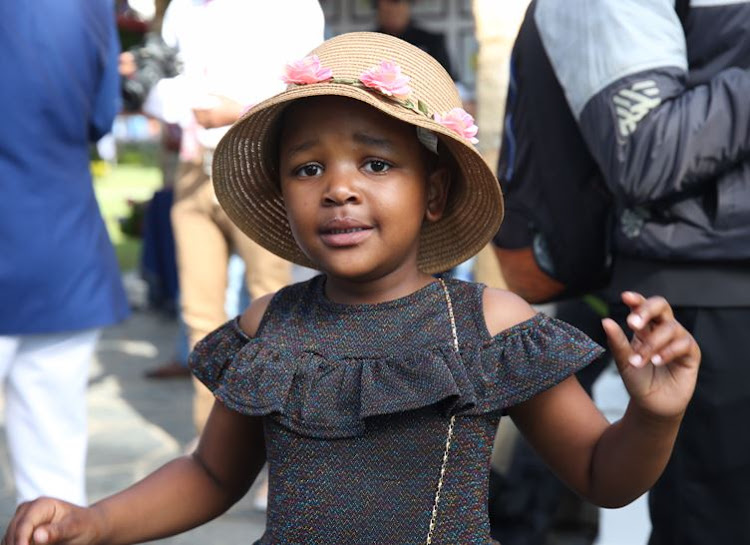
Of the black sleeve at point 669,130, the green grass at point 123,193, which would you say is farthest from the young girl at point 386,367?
the green grass at point 123,193

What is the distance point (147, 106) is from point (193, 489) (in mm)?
3075

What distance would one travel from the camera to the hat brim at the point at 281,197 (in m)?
1.71

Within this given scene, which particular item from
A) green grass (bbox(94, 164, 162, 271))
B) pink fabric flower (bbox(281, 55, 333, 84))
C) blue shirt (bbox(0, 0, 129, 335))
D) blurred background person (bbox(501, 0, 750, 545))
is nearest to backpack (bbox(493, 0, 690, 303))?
blurred background person (bbox(501, 0, 750, 545))

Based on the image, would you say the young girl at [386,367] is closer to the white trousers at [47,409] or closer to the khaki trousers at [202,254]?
the white trousers at [47,409]

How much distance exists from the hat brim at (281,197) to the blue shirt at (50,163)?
4.00 feet

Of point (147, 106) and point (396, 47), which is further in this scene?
point (147, 106)

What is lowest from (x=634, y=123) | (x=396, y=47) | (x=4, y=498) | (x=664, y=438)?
(x=4, y=498)

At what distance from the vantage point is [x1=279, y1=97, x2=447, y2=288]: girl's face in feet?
5.59

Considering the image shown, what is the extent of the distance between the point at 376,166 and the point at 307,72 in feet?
0.60

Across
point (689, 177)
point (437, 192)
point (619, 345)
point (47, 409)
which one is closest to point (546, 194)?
point (689, 177)

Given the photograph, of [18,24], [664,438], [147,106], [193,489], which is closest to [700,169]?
[664,438]

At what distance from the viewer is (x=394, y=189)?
5.66 feet

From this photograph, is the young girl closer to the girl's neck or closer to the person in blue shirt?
the girl's neck

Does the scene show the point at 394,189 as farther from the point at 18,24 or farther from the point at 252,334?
the point at 18,24
